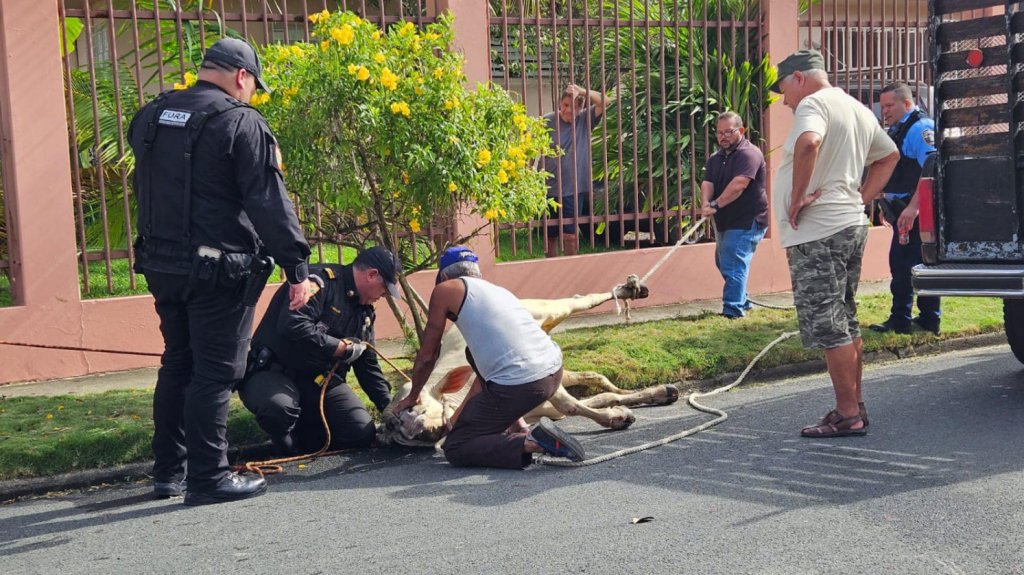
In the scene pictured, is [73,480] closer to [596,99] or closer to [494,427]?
[494,427]

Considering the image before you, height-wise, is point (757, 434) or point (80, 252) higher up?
point (80, 252)

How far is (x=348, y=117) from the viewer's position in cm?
708

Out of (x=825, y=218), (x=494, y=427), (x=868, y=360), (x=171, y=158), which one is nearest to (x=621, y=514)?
(x=494, y=427)

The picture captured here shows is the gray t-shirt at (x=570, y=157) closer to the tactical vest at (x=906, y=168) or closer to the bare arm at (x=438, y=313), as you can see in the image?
the tactical vest at (x=906, y=168)

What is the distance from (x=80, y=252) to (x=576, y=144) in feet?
13.6

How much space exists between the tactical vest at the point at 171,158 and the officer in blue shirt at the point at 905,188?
5.27m

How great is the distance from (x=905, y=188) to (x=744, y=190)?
1300 mm

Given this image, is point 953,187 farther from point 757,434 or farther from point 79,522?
point 79,522

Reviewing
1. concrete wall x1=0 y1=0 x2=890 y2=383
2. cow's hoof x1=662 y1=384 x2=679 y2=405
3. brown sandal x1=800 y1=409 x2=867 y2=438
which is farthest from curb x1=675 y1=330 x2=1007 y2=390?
concrete wall x1=0 y1=0 x2=890 y2=383

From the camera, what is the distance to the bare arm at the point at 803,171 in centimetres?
610

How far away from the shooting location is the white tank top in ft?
19.4

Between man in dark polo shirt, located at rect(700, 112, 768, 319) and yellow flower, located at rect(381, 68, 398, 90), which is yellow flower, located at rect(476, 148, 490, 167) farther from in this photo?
man in dark polo shirt, located at rect(700, 112, 768, 319)

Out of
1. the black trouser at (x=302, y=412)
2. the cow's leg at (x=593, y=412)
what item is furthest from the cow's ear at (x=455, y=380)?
the cow's leg at (x=593, y=412)

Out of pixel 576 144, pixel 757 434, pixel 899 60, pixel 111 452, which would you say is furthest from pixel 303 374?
pixel 899 60
